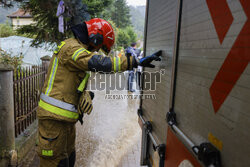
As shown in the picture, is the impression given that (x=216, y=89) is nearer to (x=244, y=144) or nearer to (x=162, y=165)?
(x=244, y=144)

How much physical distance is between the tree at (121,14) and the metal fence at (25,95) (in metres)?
45.3

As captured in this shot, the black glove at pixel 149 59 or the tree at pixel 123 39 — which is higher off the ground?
the tree at pixel 123 39

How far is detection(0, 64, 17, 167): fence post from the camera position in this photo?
10.1 feet

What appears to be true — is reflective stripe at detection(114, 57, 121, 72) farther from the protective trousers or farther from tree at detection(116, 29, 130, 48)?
tree at detection(116, 29, 130, 48)

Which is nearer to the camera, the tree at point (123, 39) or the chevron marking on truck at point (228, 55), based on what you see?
the chevron marking on truck at point (228, 55)

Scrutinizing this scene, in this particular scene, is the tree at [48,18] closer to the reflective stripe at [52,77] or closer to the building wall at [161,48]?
the reflective stripe at [52,77]

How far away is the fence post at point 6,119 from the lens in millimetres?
3070

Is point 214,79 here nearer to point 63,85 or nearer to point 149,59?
point 149,59

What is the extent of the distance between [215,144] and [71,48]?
167 centimetres

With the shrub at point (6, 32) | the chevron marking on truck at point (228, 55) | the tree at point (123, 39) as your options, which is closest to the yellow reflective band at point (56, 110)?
the chevron marking on truck at point (228, 55)

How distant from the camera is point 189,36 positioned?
54.8 inches

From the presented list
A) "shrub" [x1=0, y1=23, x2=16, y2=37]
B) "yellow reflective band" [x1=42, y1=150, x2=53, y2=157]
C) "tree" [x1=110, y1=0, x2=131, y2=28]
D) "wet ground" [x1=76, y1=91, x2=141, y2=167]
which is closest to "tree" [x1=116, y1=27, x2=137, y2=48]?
"tree" [x1=110, y1=0, x2=131, y2=28]

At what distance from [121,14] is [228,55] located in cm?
5075

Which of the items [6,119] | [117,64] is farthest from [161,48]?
[6,119]
